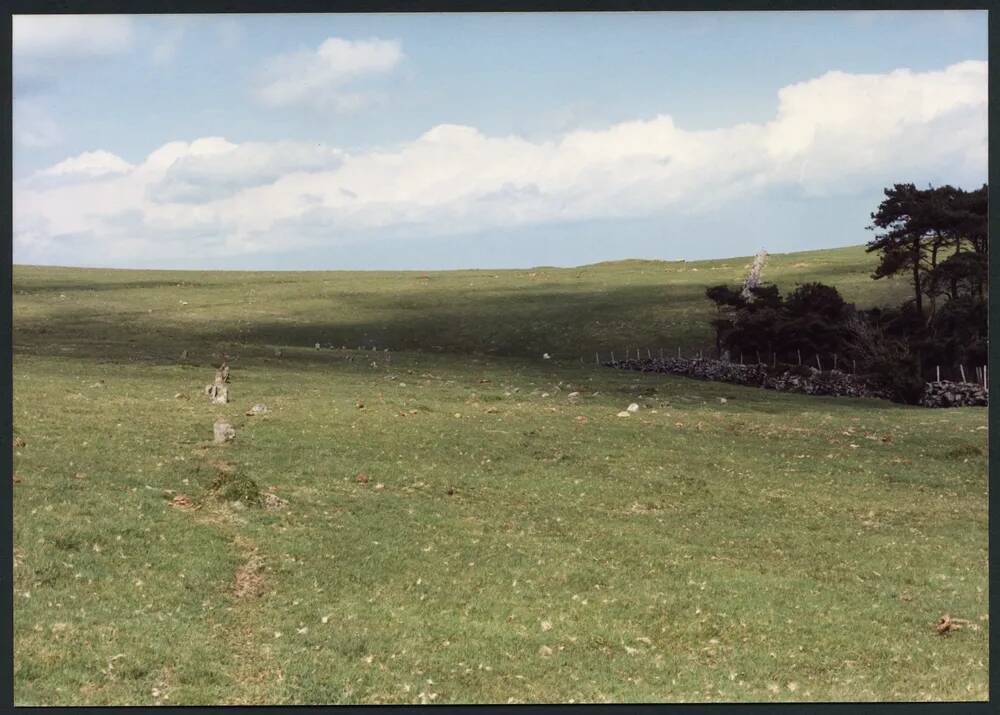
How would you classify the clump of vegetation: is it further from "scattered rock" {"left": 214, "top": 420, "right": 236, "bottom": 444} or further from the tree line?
the tree line

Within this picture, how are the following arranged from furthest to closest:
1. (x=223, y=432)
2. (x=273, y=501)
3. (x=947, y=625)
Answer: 1. (x=223, y=432)
2. (x=273, y=501)
3. (x=947, y=625)

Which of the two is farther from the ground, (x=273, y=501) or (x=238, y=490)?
(x=238, y=490)

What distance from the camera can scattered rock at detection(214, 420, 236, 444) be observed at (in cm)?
3547

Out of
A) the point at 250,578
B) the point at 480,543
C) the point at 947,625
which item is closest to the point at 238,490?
the point at 250,578

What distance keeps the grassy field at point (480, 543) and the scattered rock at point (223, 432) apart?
68 cm

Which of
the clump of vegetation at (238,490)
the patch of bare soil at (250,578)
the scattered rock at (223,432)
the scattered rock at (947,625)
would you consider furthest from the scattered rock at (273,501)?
the scattered rock at (947,625)

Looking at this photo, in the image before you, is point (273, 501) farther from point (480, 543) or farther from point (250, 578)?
point (480, 543)

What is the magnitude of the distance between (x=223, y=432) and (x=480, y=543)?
13755 millimetres

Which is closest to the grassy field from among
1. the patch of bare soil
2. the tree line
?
the patch of bare soil

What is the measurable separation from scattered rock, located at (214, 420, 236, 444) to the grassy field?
26.8 inches

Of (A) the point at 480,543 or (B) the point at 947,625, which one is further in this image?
(A) the point at 480,543

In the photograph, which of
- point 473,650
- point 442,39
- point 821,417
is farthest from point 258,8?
point 821,417

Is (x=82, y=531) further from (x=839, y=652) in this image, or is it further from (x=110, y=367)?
(x=110, y=367)

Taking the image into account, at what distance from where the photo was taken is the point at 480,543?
2630cm
